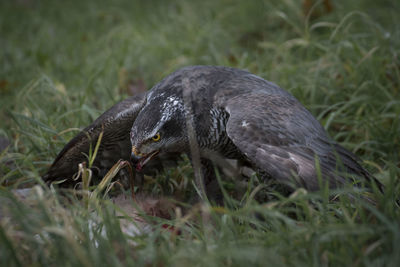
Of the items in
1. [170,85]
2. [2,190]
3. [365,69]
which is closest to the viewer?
[2,190]

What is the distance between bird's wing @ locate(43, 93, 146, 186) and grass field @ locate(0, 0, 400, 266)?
0.27 meters

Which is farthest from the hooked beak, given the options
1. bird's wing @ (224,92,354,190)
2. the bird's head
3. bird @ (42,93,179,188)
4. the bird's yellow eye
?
bird's wing @ (224,92,354,190)

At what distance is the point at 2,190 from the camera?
2.54 meters

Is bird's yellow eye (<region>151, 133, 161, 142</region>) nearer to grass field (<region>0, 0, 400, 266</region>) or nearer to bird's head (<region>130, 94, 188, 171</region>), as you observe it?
bird's head (<region>130, 94, 188, 171</region>)

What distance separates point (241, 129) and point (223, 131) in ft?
1.72

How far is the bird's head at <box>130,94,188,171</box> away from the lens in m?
3.13

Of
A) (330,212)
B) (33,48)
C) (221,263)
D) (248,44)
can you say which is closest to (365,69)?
(248,44)

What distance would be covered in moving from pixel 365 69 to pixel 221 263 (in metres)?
3.24

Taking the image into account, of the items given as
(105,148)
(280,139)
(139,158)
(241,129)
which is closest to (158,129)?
(139,158)

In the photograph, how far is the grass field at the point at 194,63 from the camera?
2154 mm

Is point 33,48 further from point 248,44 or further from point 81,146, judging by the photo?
point 81,146

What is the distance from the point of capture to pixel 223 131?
333 centimetres

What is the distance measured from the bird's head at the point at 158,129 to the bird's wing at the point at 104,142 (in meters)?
0.25

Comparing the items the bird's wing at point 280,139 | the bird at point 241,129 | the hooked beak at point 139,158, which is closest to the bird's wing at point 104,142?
the bird at point 241,129
